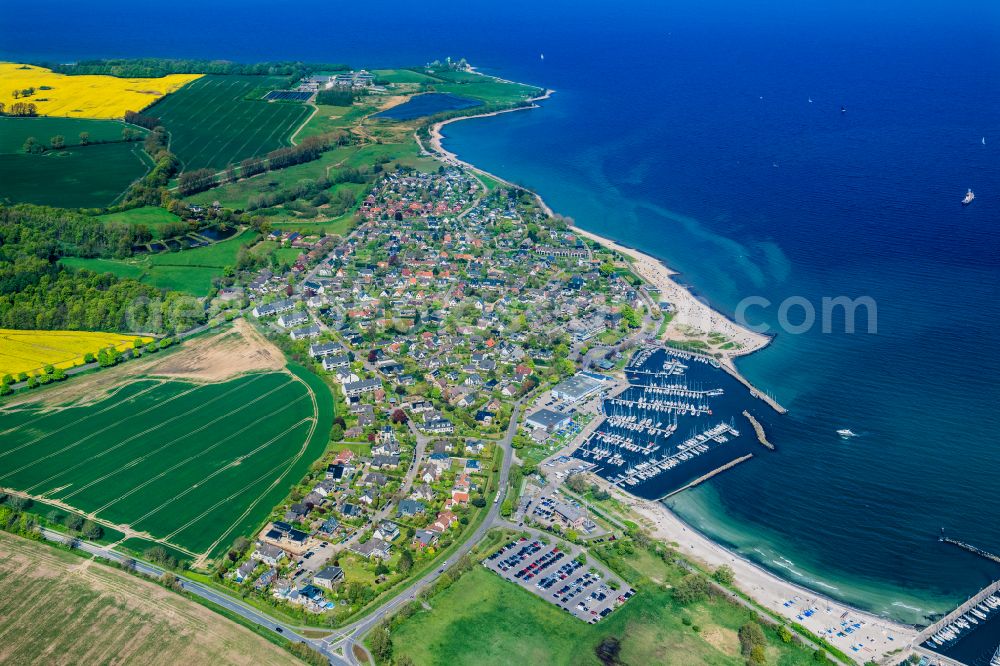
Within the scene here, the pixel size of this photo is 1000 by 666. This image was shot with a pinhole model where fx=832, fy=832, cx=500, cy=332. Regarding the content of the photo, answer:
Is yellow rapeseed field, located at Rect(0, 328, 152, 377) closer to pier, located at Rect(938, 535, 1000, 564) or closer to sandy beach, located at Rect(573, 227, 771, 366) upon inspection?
sandy beach, located at Rect(573, 227, 771, 366)

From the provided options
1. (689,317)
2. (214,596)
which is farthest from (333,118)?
(214,596)

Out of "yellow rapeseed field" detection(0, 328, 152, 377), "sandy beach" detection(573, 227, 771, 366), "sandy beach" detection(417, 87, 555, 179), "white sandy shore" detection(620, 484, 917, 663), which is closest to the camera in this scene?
"white sandy shore" detection(620, 484, 917, 663)

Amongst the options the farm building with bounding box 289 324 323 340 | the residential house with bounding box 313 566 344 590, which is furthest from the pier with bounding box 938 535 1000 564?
the farm building with bounding box 289 324 323 340

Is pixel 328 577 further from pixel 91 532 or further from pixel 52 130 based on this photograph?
pixel 52 130

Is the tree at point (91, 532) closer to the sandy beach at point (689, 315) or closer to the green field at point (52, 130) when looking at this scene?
the sandy beach at point (689, 315)

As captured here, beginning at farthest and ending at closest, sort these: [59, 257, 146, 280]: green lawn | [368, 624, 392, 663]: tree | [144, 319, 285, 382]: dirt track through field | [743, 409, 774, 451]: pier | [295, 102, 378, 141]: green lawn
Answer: [295, 102, 378, 141]: green lawn → [59, 257, 146, 280]: green lawn → [144, 319, 285, 382]: dirt track through field → [743, 409, 774, 451]: pier → [368, 624, 392, 663]: tree

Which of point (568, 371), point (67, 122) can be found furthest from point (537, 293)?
point (67, 122)
